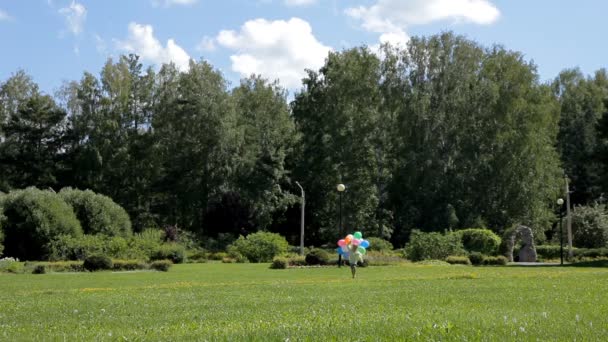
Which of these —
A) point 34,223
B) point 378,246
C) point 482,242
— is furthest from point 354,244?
point 34,223

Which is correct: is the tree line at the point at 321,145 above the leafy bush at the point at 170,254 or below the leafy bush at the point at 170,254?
above

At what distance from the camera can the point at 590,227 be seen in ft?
173

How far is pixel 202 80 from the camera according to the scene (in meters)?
59.2

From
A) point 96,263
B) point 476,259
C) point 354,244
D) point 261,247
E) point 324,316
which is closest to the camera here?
point 324,316

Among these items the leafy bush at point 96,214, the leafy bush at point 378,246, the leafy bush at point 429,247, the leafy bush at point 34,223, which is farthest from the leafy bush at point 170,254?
the leafy bush at point 429,247

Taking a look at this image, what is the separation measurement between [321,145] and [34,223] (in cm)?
2507

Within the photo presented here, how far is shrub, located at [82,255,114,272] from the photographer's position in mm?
33062

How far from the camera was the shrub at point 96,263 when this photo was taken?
33.1m

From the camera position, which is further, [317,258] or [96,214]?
[96,214]

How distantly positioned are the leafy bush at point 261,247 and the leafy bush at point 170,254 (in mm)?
3476

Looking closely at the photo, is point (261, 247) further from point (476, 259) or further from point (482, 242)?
point (482, 242)

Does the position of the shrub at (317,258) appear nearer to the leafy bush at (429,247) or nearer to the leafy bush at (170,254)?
the leafy bush at (429,247)

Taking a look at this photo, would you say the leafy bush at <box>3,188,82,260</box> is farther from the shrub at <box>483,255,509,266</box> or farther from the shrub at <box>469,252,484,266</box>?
the shrub at <box>483,255,509,266</box>

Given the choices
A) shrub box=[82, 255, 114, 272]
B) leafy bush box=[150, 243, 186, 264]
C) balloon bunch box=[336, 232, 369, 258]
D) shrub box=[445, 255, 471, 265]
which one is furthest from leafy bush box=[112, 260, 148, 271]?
shrub box=[445, 255, 471, 265]
